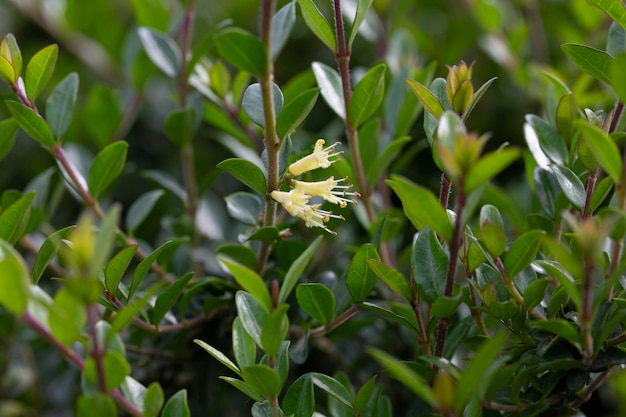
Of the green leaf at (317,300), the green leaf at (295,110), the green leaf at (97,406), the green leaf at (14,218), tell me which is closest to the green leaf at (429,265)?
the green leaf at (317,300)

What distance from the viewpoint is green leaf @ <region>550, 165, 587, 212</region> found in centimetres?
104

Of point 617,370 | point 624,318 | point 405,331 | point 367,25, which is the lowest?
point 405,331

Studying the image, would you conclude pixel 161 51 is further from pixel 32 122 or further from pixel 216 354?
pixel 216 354

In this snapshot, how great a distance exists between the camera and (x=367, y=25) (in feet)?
6.06

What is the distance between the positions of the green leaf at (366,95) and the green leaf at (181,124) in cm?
40

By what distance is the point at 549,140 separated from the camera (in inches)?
46.8

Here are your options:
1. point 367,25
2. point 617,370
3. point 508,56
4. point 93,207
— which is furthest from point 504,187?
point 93,207

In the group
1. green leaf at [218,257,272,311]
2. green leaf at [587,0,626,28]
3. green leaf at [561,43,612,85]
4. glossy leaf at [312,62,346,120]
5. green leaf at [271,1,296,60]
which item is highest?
green leaf at [587,0,626,28]

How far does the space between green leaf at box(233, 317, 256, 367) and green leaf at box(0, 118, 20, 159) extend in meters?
0.57

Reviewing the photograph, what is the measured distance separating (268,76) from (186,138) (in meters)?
0.61

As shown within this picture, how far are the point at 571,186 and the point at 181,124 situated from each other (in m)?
0.80

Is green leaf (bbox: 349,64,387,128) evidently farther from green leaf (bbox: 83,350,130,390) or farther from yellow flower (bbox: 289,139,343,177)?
green leaf (bbox: 83,350,130,390)

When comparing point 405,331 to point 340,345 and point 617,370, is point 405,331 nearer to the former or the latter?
point 340,345

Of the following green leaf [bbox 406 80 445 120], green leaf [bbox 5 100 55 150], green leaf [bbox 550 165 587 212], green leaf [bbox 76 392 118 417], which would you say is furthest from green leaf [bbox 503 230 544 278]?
green leaf [bbox 5 100 55 150]
